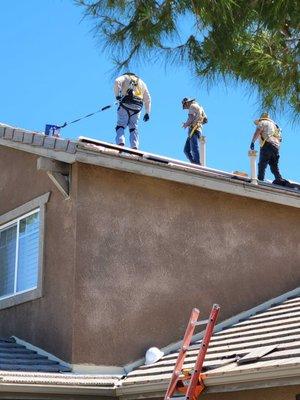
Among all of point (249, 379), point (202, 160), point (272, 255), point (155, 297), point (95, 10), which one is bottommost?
point (249, 379)

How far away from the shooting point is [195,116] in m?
14.8

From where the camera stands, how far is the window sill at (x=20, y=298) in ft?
38.1

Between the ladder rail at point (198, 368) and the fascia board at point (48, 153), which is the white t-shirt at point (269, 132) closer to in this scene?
the fascia board at point (48, 153)

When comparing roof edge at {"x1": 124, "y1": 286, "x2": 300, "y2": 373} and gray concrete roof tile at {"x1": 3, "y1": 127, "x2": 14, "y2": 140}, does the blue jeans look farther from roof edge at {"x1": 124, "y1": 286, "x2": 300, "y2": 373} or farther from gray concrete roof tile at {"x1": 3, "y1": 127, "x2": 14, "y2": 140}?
gray concrete roof tile at {"x1": 3, "y1": 127, "x2": 14, "y2": 140}

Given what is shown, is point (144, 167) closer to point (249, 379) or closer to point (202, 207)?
point (202, 207)

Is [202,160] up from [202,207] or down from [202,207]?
up

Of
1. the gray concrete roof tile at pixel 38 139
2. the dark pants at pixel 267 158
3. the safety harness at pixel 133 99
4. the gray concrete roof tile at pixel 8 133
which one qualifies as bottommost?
the gray concrete roof tile at pixel 38 139

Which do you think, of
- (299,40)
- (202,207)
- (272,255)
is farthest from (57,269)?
(299,40)

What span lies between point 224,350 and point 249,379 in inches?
56.0

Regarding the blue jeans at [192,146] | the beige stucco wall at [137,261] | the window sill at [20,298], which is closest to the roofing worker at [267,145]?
the blue jeans at [192,146]

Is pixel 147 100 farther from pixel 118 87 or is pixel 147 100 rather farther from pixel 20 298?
pixel 20 298

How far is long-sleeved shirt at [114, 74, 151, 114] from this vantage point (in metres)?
13.5

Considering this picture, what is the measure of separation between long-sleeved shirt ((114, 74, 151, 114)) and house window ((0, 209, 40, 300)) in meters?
2.69

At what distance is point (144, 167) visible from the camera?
36.8 feet
